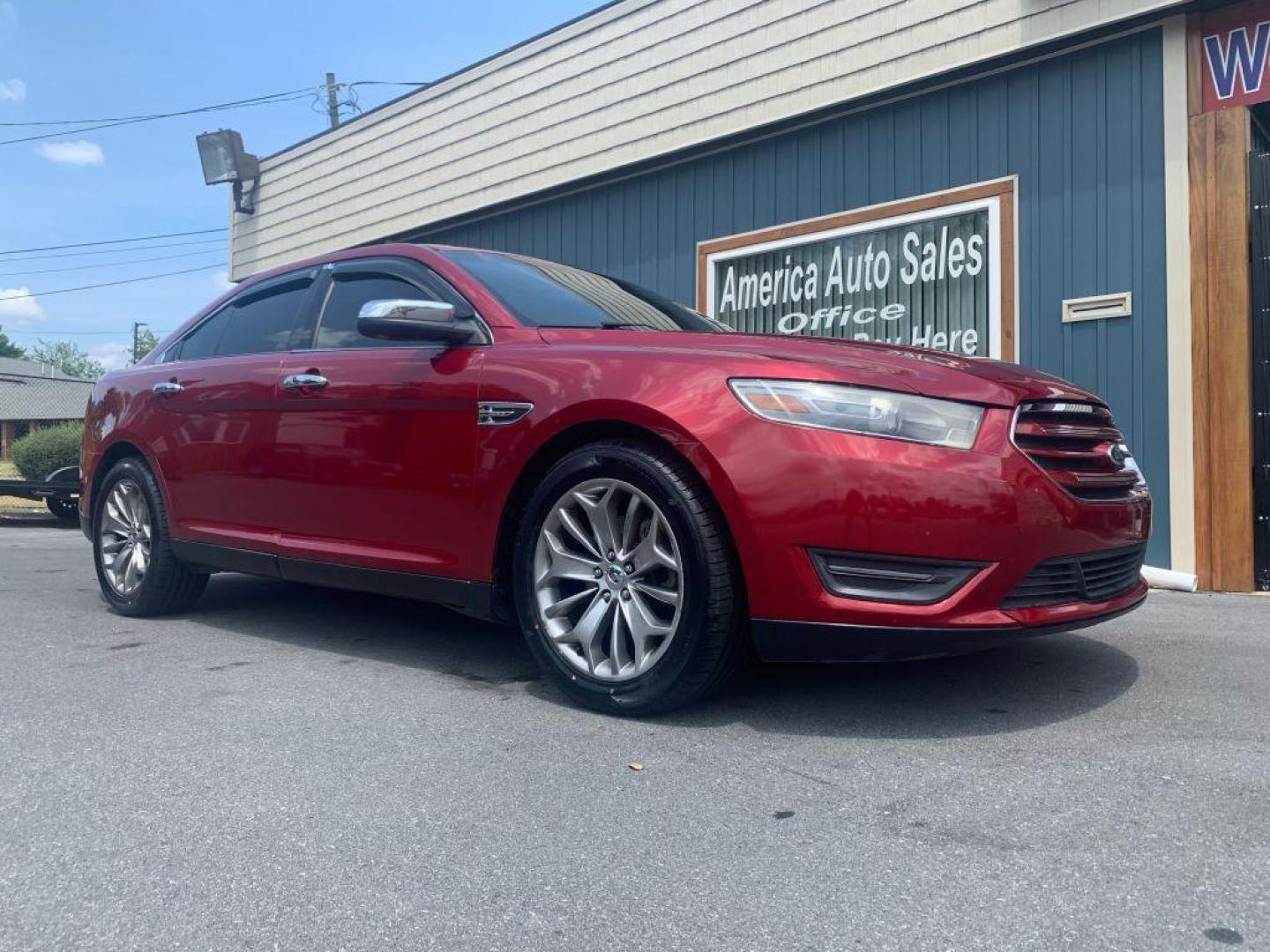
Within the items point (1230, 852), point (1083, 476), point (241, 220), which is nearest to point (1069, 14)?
point (1083, 476)

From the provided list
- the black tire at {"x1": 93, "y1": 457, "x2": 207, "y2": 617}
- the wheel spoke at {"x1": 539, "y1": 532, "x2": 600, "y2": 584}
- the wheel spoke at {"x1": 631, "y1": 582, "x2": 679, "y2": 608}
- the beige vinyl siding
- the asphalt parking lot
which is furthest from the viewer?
the beige vinyl siding

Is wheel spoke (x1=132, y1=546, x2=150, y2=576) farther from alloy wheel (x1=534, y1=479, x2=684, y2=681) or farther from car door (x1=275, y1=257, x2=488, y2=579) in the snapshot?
alloy wheel (x1=534, y1=479, x2=684, y2=681)

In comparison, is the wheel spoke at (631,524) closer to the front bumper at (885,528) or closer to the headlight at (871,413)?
the front bumper at (885,528)

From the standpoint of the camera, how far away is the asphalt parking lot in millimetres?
1946

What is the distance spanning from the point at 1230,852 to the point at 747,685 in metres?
1.64

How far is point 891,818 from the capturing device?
2.41 m

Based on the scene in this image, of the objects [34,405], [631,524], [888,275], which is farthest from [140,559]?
[34,405]

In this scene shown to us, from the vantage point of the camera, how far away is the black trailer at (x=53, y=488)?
11.1 m

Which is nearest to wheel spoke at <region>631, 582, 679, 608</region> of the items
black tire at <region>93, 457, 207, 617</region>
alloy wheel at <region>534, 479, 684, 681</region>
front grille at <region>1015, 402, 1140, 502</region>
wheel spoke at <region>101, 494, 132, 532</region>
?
alloy wheel at <region>534, 479, 684, 681</region>

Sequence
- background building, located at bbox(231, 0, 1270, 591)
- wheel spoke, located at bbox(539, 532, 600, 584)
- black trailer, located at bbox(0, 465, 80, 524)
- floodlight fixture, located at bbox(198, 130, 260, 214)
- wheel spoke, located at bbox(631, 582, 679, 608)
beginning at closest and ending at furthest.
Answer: wheel spoke, located at bbox(631, 582, 679, 608) → wheel spoke, located at bbox(539, 532, 600, 584) → background building, located at bbox(231, 0, 1270, 591) → black trailer, located at bbox(0, 465, 80, 524) → floodlight fixture, located at bbox(198, 130, 260, 214)

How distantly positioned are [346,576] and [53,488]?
28.1 ft

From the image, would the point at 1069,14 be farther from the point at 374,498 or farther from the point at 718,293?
the point at 374,498

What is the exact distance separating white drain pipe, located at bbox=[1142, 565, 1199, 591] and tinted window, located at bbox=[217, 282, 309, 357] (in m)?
4.70

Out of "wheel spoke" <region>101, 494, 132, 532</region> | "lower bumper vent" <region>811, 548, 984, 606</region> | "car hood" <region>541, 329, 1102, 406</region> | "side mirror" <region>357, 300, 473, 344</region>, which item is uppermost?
"side mirror" <region>357, 300, 473, 344</region>
